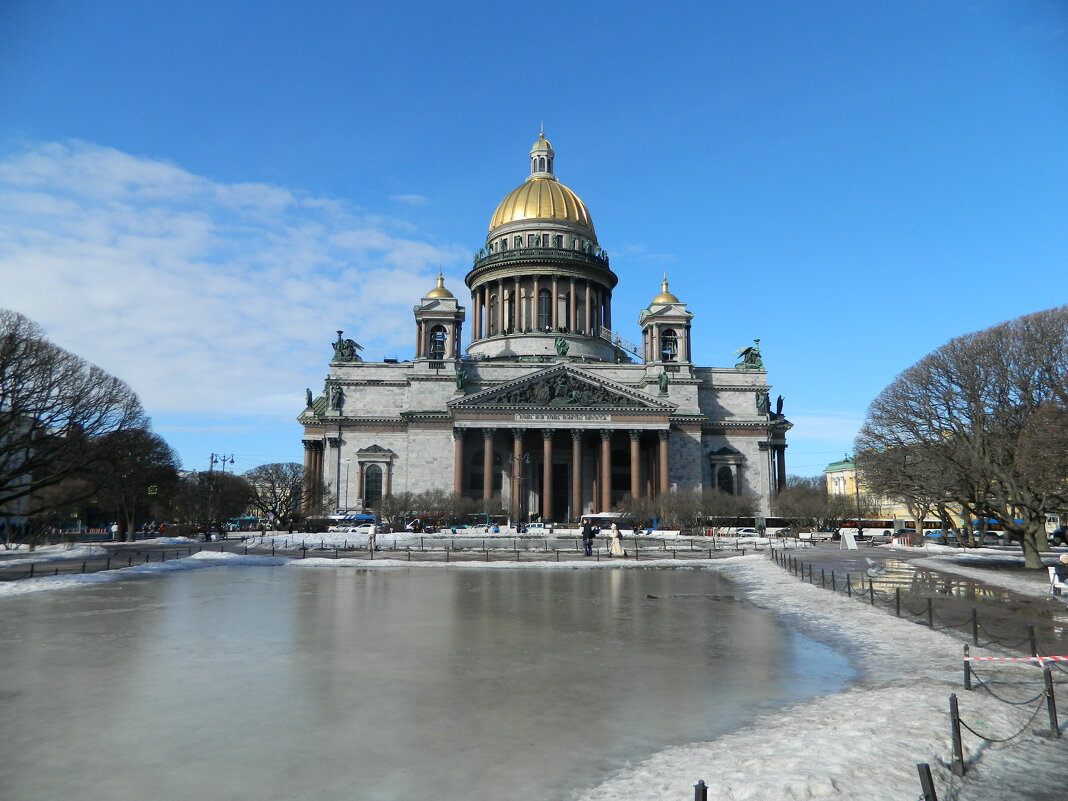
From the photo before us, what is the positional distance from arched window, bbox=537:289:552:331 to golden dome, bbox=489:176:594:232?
29.5 feet

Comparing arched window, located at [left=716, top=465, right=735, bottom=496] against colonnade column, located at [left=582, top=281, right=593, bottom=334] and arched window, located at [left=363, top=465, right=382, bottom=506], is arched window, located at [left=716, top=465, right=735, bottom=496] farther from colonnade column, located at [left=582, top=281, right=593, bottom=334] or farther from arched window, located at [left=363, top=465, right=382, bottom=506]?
arched window, located at [left=363, top=465, right=382, bottom=506]

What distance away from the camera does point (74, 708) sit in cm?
1030

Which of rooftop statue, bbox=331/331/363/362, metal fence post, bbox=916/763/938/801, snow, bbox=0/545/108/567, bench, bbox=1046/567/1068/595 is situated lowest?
snow, bbox=0/545/108/567

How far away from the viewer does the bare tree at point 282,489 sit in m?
71.8

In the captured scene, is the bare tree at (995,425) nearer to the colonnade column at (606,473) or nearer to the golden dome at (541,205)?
the colonnade column at (606,473)

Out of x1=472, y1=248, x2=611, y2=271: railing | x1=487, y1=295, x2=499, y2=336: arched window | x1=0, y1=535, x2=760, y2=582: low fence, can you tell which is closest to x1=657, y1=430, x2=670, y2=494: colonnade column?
x1=0, y1=535, x2=760, y2=582: low fence

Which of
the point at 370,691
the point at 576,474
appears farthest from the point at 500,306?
the point at 370,691

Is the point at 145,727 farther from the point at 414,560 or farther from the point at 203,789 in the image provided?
the point at 414,560

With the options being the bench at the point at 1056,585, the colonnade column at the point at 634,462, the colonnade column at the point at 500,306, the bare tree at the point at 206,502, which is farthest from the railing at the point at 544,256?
the bench at the point at 1056,585

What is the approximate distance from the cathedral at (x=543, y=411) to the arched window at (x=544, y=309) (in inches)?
6.3

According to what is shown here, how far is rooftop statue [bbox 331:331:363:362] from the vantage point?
267 feet

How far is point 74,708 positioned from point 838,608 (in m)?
16.7

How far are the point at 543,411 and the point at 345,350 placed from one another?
23.3 m

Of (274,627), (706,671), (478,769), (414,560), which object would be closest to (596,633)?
(706,671)
